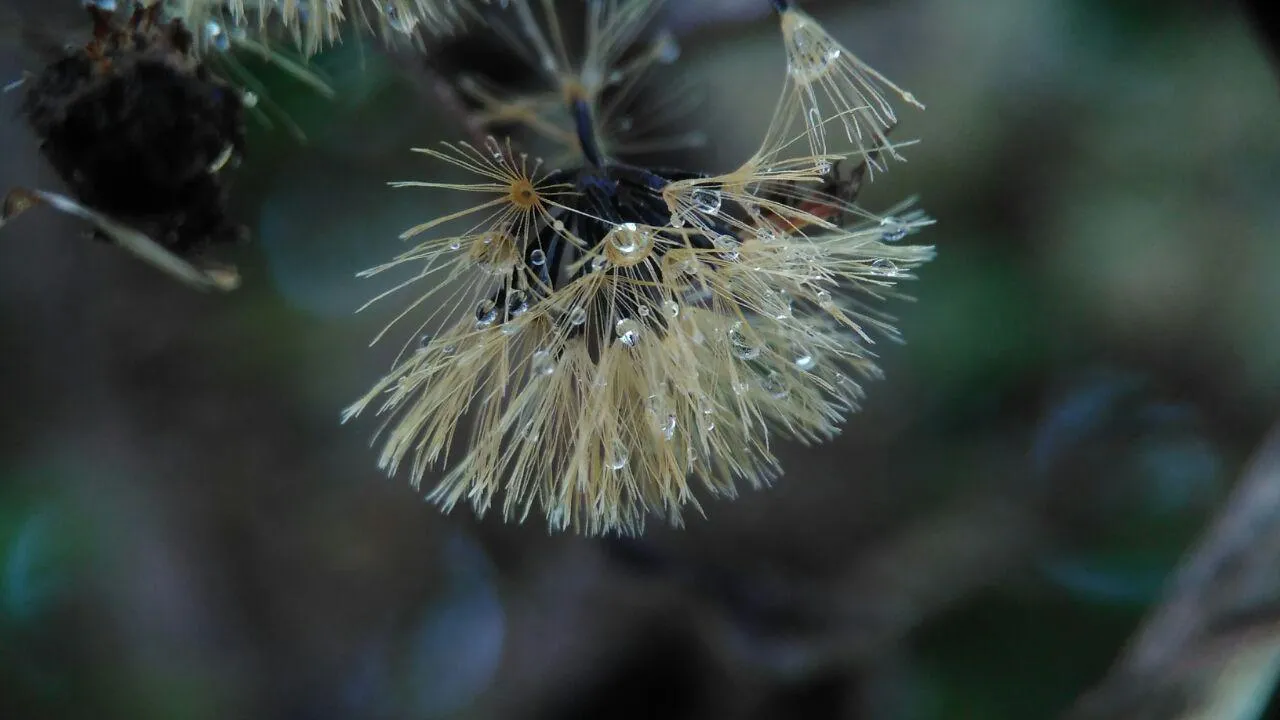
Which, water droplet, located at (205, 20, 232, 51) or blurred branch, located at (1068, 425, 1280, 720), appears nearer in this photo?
water droplet, located at (205, 20, 232, 51)

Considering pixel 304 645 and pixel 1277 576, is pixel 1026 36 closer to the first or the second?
pixel 1277 576

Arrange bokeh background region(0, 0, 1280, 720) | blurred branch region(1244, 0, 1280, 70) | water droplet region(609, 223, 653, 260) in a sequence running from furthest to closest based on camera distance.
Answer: bokeh background region(0, 0, 1280, 720) → blurred branch region(1244, 0, 1280, 70) → water droplet region(609, 223, 653, 260)

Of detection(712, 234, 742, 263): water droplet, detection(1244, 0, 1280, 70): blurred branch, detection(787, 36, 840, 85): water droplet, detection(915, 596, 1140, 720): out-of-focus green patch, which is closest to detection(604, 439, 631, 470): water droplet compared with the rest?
detection(712, 234, 742, 263): water droplet

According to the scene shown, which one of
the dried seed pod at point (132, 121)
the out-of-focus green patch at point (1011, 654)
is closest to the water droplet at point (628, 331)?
the dried seed pod at point (132, 121)

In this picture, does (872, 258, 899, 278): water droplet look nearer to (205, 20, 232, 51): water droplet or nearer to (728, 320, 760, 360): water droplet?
(728, 320, 760, 360): water droplet

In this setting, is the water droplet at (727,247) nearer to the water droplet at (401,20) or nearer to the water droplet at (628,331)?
the water droplet at (628,331)

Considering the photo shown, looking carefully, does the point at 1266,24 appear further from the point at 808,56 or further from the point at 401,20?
the point at 401,20

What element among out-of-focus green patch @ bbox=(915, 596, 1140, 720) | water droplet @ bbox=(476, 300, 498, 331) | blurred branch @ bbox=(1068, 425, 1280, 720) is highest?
water droplet @ bbox=(476, 300, 498, 331)
